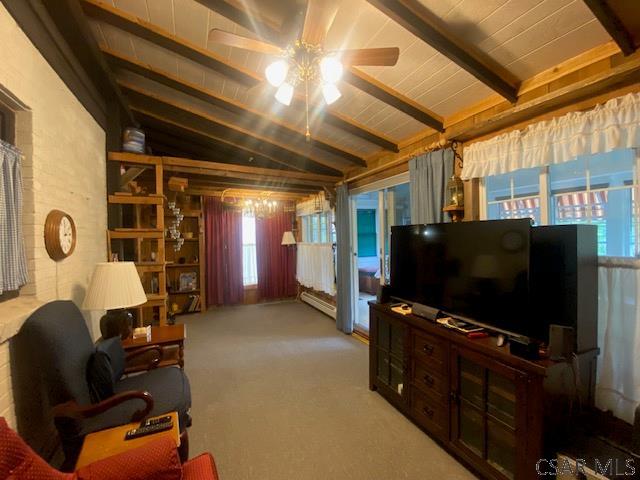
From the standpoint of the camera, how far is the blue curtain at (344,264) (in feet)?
14.1

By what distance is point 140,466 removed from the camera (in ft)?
3.41

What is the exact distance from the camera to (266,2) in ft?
5.74

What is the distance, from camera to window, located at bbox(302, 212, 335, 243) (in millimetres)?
5215

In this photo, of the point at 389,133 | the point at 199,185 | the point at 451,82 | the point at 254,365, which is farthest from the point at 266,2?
the point at 199,185

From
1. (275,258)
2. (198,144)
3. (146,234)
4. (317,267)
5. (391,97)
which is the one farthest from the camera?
(275,258)

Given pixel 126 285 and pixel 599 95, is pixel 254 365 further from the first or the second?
pixel 599 95

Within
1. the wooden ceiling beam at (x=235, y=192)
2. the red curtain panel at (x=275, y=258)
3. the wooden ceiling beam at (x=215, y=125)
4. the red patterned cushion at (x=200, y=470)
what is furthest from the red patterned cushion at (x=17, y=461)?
the red curtain panel at (x=275, y=258)

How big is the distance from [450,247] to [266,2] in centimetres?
199

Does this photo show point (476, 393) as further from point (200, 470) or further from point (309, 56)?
point (309, 56)

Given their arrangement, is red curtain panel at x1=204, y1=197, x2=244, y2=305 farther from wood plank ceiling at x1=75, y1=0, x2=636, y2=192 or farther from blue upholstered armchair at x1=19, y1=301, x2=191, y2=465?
blue upholstered armchair at x1=19, y1=301, x2=191, y2=465

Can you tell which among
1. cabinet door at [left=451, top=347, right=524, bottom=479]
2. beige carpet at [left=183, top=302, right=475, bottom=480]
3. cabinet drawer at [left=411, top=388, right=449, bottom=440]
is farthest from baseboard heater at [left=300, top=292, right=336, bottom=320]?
cabinet door at [left=451, top=347, right=524, bottom=479]

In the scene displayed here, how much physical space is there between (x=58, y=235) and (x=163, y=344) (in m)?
1.13

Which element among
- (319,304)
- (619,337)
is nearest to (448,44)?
(619,337)

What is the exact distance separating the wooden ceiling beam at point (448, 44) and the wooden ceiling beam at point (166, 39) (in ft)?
4.16
